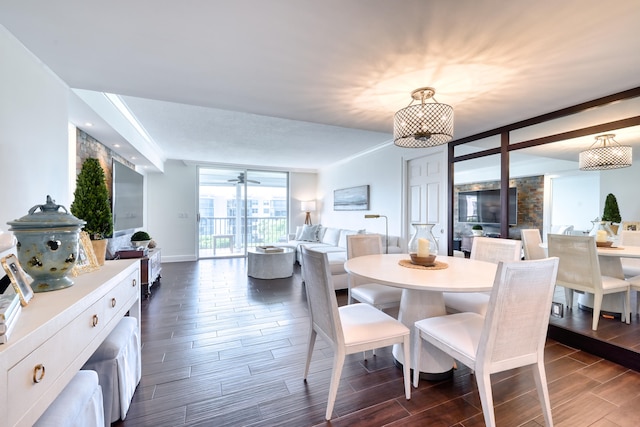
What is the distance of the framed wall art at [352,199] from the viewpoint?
555 cm

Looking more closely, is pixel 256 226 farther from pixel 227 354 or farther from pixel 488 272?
pixel 488 272

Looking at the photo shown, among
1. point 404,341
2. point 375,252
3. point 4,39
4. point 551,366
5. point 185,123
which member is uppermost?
point 185,123

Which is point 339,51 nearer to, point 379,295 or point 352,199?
point 379,295

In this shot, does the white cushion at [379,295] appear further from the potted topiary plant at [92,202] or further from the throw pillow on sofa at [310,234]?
the throw pillow on sofa at [310,234]

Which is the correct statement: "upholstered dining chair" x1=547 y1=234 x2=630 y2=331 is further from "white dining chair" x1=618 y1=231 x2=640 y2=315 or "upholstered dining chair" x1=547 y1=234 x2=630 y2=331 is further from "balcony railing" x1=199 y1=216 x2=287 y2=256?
"balcony railing" x1=199 y1=216 x2=287 y2=256

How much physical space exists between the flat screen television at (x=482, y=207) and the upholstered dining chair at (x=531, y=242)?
17 cm

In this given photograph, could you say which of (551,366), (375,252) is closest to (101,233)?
(375,252)

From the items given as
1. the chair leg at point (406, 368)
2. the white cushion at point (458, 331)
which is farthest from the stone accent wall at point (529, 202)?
the chair leg at point (406, 368)

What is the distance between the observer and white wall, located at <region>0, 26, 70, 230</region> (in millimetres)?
1463

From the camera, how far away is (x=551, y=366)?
6.76 ft

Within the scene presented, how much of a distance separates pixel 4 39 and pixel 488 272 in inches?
122

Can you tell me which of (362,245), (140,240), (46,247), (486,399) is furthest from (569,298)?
(140,240)

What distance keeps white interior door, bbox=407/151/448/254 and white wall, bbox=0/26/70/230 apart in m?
3.65

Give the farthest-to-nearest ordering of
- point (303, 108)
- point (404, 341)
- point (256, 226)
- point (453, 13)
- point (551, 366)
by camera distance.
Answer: point (256, 226), point (303, 108), point (551, 366), point (404, 341), point (453, 13)
